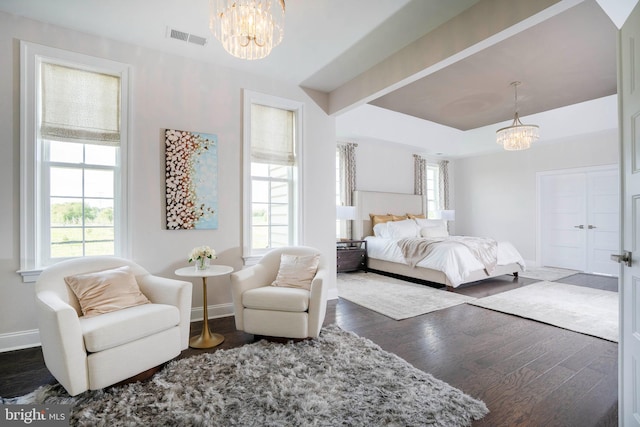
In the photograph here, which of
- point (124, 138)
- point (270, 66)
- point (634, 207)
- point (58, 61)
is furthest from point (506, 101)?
point (58, 61)

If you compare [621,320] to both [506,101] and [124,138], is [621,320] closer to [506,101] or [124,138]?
[124,138]

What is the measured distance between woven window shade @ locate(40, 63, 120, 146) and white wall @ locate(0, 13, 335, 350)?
0.18 meters

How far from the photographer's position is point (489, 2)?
2414 mm

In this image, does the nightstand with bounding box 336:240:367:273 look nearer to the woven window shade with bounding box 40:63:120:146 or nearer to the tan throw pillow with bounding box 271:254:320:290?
the tan throw pillow with bounding box 271:254:320:290

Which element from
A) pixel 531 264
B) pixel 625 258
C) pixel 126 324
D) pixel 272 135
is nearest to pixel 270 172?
pixel 272 135

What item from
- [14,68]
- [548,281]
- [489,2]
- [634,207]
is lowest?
[548,281]

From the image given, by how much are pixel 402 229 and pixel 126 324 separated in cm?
505

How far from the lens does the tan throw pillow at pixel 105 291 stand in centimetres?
228

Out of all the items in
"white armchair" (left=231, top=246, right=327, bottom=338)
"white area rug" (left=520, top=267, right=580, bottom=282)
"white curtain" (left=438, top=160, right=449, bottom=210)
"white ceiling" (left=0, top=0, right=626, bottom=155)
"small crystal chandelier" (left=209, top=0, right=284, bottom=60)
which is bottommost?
"white area rug" (left=520, top=267, right=580, bottom=282)

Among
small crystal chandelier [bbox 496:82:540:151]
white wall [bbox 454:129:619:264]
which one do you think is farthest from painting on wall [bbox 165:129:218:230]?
white wall [bbox 454:129:619:264]

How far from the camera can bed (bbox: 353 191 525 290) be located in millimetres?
4727

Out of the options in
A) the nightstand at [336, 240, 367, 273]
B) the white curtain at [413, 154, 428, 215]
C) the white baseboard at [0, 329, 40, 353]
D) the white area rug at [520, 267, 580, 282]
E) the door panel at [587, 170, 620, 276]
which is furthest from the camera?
the white curtain at [413, 154, 428, 215]

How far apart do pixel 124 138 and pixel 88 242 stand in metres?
1.06

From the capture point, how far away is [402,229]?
616cm
